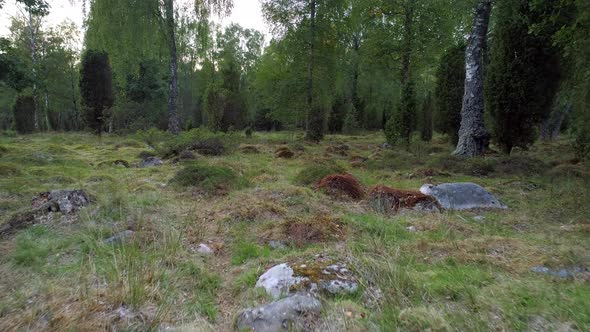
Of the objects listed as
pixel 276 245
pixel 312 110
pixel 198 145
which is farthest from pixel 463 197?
pixel 312 110

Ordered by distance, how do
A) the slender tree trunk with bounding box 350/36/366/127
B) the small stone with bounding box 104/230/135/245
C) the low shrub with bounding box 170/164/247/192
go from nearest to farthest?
1. the small stone with bounding box 104/230/135/245
2. the low shrub with bounding box 170/164/247/192
3. the slender tree trunk with bounding box 350/36/366/127

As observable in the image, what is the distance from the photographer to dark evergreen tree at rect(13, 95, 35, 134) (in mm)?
21047

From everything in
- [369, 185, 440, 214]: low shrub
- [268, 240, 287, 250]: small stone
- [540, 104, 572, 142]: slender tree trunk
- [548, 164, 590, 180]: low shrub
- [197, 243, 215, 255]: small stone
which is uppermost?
[540, 104, 572, 142]: slender tree trunk

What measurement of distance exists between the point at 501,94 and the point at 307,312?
31.2 ft

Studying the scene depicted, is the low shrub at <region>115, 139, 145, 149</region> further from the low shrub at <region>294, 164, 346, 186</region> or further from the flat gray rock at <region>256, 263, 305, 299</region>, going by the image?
the flat gray rock at <region>256, 263, 305, 299</region>

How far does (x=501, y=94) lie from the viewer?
9.11m

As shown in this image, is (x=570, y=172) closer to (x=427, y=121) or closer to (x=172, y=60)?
(x=427, y=121)

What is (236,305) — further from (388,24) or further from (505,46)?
(388,24)

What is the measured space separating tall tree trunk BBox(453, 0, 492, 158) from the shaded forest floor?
111 inches

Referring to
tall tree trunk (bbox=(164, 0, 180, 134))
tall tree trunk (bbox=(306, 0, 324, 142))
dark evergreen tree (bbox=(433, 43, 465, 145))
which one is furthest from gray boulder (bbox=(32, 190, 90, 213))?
dark evergreen tree (bbox=(433, 43, 465, 145))

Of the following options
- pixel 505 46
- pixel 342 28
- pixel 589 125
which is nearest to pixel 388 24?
pixel 342 28

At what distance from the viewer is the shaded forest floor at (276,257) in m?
1.89

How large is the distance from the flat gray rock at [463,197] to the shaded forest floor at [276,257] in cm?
21

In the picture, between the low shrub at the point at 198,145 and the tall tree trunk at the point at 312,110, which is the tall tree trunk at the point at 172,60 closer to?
the low shrub at the point at 198,145
